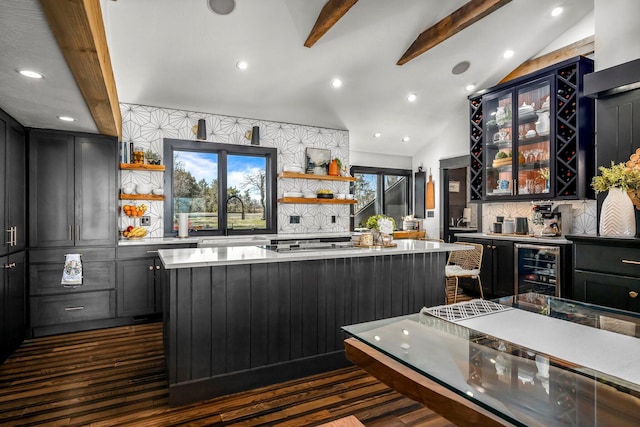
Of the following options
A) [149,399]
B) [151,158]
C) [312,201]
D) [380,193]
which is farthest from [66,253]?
[380,193]

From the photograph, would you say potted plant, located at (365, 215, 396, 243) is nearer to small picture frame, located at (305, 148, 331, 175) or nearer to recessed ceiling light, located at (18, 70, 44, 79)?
small picture frame, located at (305, 148, 331, 175)

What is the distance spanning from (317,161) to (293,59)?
1.73 meters

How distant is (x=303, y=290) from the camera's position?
8.69 feet

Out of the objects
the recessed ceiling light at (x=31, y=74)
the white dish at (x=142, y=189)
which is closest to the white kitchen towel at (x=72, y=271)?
the white dish at (x=142, y=189)

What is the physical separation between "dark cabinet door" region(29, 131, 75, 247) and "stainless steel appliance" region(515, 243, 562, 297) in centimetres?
507

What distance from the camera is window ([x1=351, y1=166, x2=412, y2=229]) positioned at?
6664 millimetres

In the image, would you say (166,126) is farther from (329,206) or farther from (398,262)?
(398,262)

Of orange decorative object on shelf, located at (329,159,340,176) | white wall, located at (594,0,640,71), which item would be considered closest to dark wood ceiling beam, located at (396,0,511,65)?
white wall, located at (594,0,640,71)

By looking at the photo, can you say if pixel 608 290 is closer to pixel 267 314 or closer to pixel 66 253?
pixel 267 314

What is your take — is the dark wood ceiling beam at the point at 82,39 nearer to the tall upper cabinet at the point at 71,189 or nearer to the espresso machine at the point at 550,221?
the tall upper cabinet at the point at 71,189

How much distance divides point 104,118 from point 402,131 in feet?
14.7

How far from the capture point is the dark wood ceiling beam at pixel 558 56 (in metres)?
4.18

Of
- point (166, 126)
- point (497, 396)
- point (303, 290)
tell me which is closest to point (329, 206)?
point (166, 126)

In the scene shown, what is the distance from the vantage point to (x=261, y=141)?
513 cm
